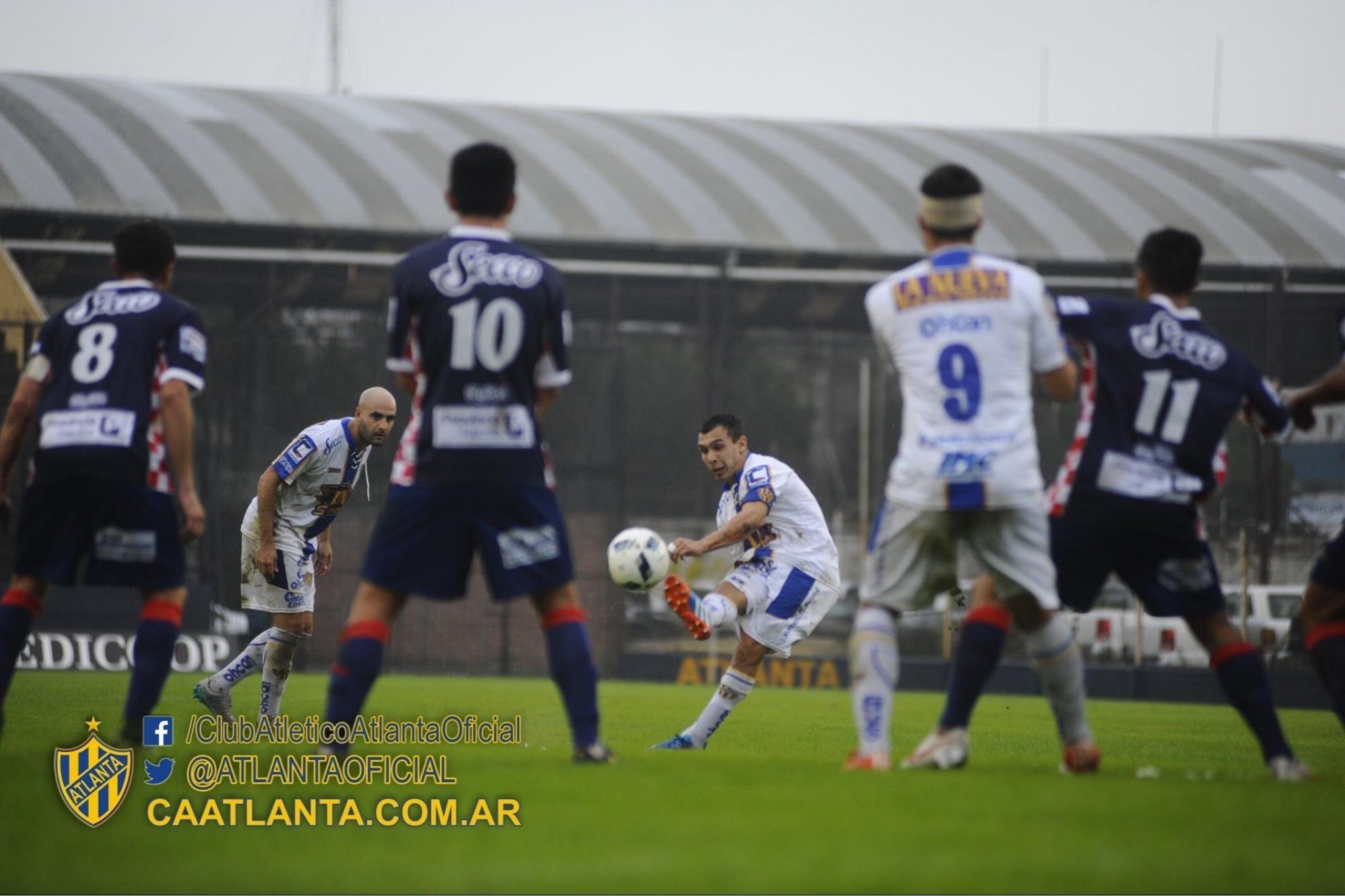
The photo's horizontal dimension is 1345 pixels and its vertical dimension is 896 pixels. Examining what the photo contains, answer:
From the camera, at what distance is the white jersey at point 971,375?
20.0 ft

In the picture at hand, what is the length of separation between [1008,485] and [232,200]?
21336 mm

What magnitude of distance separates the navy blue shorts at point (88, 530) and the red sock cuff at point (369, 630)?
3.65ft

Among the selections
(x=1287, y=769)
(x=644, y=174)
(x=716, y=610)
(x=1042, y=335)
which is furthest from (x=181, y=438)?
(x=644, y=174)

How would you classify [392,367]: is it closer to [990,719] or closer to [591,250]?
[990,719]

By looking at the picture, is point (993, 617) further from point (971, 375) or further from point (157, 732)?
point (157, 732)

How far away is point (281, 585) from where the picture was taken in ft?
33.8

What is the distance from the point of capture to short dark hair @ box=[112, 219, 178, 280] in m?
6.87

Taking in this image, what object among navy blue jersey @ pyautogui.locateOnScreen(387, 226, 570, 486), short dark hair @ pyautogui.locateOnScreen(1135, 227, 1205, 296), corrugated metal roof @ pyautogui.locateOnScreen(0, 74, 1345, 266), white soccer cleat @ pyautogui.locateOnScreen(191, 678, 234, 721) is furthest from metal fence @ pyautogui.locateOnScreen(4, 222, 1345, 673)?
short dark hair @ pyautogui.locateOnScreen(1135, 227, 1205, 296)

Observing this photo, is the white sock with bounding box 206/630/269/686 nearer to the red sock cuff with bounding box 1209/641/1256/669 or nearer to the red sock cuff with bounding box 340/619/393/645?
the red sock cuff with bounding box 340/619/393/645

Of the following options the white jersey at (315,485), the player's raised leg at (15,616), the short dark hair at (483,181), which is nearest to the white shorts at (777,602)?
the white jersey at (315,485)

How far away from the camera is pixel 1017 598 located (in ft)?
21.1

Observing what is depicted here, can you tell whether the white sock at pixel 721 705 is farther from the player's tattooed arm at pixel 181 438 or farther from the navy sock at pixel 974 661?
the player's tattooed arm at pixel 181 438

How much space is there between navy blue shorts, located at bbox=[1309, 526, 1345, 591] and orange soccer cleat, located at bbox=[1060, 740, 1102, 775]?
134cm

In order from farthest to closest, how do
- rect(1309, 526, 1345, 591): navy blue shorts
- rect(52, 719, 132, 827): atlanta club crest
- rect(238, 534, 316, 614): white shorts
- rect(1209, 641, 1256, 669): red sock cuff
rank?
rect(238, 534, 316, 614): white shorts → rect(1309, 526, 1345, 591): navy blue shorts → rect(1209, 641, 1256, 669): red sock cuff → rect(52, 719, 132, 827): atlanta club crest
